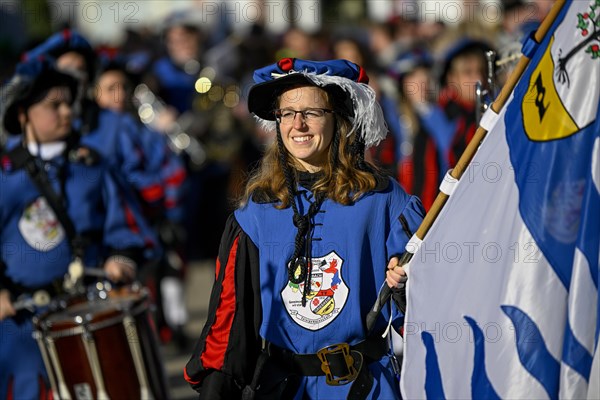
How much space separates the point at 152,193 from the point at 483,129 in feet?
15.9

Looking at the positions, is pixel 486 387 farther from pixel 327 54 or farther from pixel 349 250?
pixel 327 54

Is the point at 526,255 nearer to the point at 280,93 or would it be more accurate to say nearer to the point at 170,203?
the point at 280,93

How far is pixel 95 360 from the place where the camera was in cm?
545

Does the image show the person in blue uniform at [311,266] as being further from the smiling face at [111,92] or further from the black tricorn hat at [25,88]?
the smiling face at [111,92]

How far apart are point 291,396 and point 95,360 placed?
1.50m

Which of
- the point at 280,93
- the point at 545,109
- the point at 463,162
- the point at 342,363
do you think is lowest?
the point at 342,363

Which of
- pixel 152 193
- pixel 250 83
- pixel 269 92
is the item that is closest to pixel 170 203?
pixel 152 193

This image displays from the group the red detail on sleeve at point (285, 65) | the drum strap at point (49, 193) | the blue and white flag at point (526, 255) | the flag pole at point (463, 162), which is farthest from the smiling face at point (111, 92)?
A: the blue and white flag at point (526, 255)

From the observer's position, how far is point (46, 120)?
20.5 ft

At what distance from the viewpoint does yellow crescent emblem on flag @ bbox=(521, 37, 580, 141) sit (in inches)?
157

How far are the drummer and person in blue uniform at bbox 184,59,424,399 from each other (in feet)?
6.08

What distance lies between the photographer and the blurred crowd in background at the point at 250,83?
779 centimetres

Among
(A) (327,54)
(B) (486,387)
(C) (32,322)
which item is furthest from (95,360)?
(A) (327,54)

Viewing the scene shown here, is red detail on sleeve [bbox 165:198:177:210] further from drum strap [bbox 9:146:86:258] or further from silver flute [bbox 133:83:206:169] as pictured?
drum strap [bbox 9:146:86:258]
